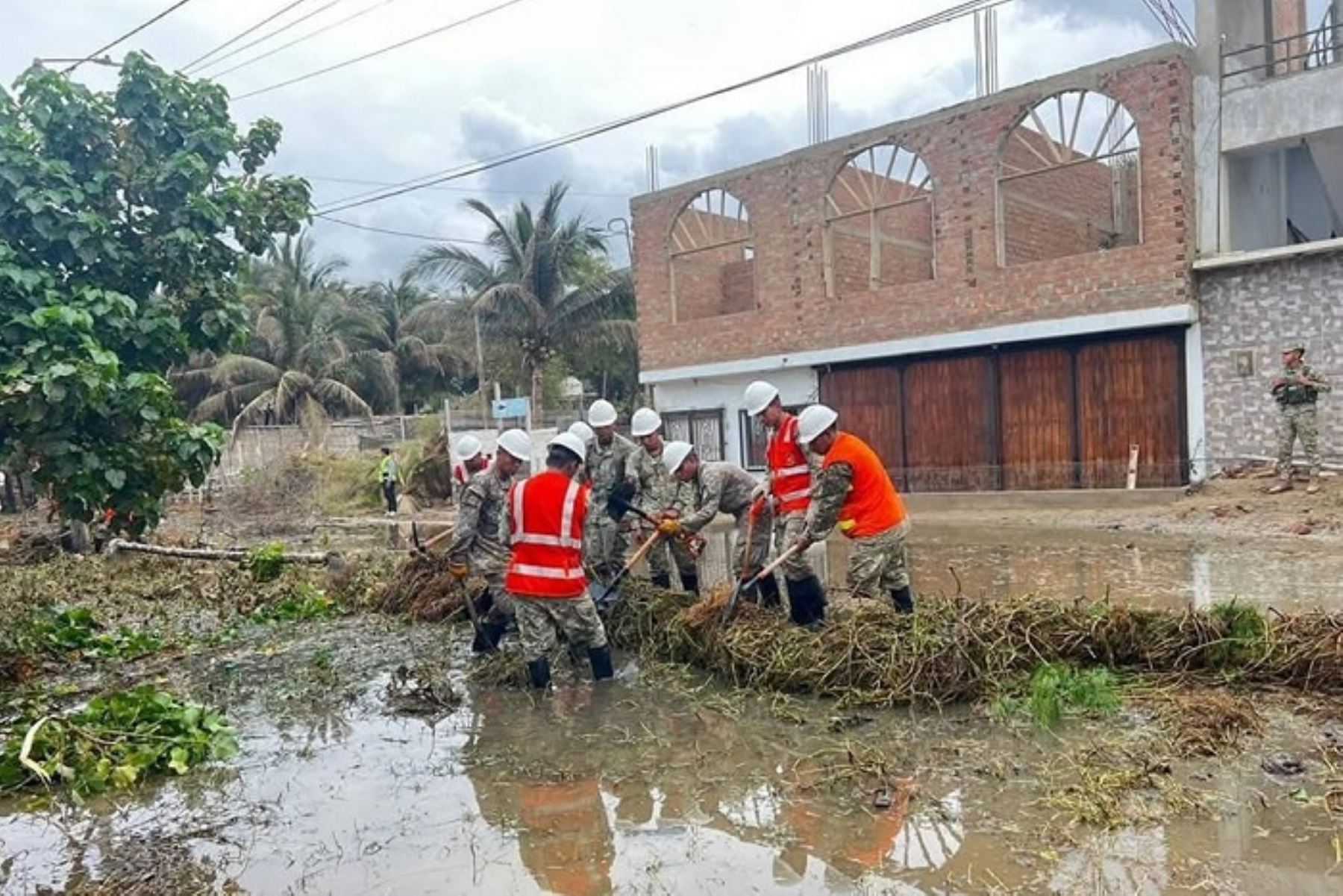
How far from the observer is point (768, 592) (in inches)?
309

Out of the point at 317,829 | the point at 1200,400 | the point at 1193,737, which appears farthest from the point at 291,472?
the point at 1193,737

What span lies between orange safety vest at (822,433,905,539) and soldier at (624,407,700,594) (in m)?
1.84

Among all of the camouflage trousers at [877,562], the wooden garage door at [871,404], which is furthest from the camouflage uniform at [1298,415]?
the camouflage trousers at [877,562]

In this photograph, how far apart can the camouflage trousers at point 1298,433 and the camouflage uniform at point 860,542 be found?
8.65 meters

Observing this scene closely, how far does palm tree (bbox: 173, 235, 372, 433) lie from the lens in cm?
3030

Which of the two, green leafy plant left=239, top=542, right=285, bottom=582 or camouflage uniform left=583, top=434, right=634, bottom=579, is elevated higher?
camouflage uniform left=583, top=434, right=634, bottom=579

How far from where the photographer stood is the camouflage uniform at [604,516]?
847cm

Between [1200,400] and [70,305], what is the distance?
13.9m

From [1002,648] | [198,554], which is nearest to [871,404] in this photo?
[198,554]

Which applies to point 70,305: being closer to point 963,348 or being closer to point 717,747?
point 717,747

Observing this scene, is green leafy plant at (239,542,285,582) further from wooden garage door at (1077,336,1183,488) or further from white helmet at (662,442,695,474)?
wooden garage door at (1077,336,1183,488)

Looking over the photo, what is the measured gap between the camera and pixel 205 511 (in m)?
22.0

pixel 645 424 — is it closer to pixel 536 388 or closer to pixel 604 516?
pixel 604 516

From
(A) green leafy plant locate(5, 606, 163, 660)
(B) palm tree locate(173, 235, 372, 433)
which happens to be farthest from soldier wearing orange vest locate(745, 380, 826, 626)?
(B) palm tree locate(173, 235, 372, 433)
